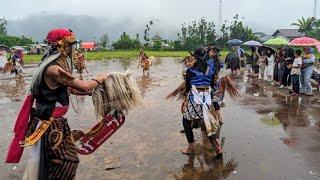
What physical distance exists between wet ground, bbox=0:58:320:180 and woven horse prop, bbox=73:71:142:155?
535mm

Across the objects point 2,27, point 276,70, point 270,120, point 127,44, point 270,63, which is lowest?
point 270,120

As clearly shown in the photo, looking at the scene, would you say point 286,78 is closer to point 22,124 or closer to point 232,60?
point 232,60

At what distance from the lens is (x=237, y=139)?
804 cm

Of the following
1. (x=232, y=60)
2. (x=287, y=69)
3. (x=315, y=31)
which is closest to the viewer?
(x=287, y=69)

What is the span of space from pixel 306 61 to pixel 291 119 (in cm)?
418

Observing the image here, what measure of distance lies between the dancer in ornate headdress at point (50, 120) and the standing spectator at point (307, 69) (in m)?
10.8

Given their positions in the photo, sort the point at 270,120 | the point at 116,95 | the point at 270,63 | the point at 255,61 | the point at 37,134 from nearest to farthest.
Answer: the point at 37,134 < the point at 116,95 < the point at 270,120 < the point at 270,63 < the point at 255,61

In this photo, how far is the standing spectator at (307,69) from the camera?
13441mm

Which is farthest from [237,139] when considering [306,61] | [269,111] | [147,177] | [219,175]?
[306,61]

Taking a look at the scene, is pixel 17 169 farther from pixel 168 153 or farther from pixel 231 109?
pixel 231 109

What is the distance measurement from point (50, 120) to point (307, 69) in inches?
442

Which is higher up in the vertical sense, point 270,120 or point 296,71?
point 296,71

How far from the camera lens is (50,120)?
4113mm

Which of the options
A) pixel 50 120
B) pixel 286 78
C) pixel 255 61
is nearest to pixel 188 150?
pixel 50 120
